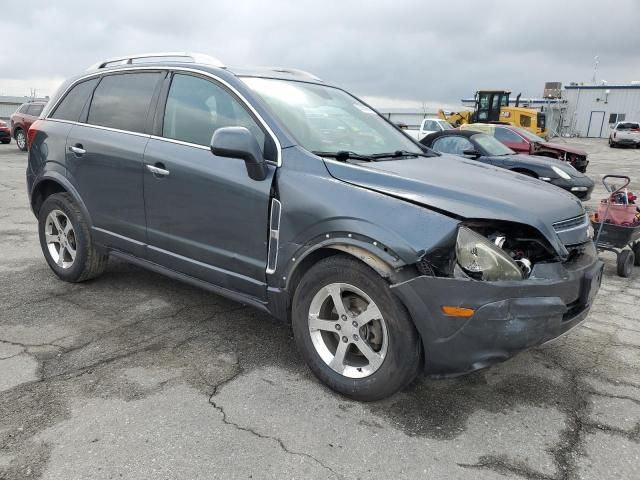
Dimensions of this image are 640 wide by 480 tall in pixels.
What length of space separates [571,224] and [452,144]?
7484 millimetres

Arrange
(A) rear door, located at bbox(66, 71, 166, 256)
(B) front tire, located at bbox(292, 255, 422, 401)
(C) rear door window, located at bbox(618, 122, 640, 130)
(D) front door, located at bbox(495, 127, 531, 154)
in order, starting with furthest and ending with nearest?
(C) rear door window, located at bbox(618, 122, 640, 130), (D) front door, located at bbox(495, 127, 531, 154), (A) rear door, located at bbox(66, 71, 166, 256), (B) front tire, located at bbox(292, 255, 422, 401)

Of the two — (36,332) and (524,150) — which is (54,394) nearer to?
(36,332)

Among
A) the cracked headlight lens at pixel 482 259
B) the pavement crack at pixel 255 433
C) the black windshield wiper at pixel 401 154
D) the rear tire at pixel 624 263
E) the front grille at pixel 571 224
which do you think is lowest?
the pavement crack at pixel 255 433

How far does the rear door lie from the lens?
12.2 ft

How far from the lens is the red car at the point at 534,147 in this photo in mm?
12922

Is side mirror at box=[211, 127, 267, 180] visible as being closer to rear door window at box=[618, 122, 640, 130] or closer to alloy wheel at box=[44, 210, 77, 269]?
alloy wheel at box=[44, 210, 77, 269]

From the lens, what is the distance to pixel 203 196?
326cm

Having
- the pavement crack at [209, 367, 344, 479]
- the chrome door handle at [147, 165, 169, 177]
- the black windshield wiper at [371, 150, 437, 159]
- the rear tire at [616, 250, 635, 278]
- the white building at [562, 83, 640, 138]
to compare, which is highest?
the white building at [562, 83, 640, 138]

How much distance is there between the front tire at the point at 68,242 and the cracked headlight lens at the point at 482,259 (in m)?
2.99

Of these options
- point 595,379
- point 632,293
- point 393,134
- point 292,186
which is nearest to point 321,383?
point 292,186

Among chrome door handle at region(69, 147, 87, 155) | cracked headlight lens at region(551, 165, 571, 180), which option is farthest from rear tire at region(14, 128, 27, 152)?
cracked headlight lens at region(551, 165, 571, 180)

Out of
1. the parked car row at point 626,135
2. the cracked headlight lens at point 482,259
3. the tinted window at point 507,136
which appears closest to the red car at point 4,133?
the tinted window at point 507,136

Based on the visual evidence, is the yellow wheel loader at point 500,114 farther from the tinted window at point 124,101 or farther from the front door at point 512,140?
the tinted window at point 124,101

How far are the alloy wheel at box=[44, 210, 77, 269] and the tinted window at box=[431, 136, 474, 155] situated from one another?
7.33 m
